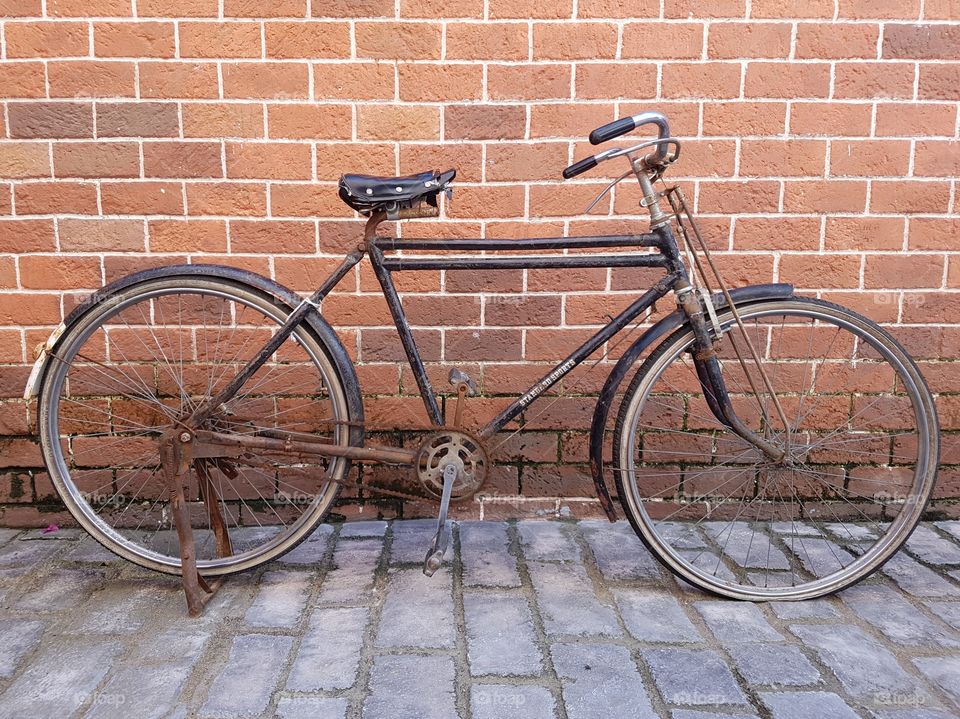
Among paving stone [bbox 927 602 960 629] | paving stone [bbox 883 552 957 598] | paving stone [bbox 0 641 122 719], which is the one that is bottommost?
paving stone [bbox 0 641 122 719]

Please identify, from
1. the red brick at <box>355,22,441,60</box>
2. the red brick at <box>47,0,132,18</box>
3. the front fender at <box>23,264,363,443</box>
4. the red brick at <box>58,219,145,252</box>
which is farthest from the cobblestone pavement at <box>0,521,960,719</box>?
the red brick at <box>47,0,132,18</box>

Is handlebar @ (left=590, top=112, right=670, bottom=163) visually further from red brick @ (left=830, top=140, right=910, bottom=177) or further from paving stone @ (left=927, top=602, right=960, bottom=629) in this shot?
paving stone @ (left=927, top=602, right=960, bottom=629)

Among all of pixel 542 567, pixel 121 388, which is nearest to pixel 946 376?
pixel 542 567

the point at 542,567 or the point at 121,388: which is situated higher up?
the point at 121,388

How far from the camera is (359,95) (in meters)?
2.78

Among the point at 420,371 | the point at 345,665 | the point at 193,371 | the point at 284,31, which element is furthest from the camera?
the point at 193,371

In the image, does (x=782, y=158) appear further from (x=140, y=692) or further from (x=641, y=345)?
(x=140, y=692)

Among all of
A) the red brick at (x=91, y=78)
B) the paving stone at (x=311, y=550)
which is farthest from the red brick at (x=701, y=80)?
the paving stone at (x=311, y=550)

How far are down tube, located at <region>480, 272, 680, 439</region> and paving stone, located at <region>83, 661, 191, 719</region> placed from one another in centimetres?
113

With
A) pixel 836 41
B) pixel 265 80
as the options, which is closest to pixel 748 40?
pixel 836 41

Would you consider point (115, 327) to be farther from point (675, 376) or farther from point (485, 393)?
point (675, 376)

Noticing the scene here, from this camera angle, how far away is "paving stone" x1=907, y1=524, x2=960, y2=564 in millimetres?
2680

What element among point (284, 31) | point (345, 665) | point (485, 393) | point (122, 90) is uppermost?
point (284, 31)

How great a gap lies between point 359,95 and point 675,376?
5.45 ft
